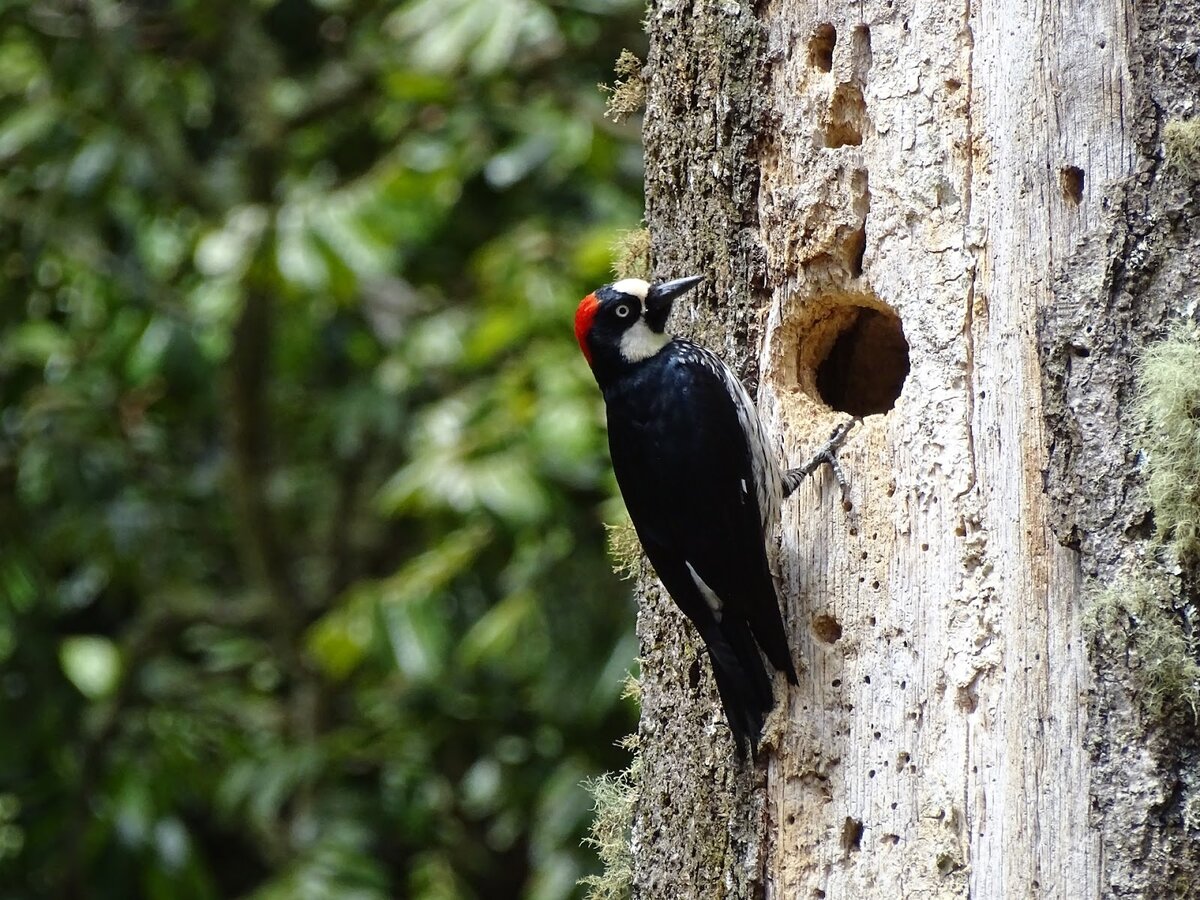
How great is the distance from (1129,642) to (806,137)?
3.39 feet

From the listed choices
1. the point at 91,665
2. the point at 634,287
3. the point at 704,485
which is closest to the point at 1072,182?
the point at 704,485

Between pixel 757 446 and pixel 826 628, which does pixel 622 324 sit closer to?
pixel 757 446

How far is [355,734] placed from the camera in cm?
538

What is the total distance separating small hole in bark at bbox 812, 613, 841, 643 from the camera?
8.43ft

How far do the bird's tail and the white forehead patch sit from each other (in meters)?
0.77

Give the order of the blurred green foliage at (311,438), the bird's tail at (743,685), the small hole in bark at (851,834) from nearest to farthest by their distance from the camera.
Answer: the small hole in bark at (851,834), the bird's tail at (743,685), the blurred green foliage at (311,438)

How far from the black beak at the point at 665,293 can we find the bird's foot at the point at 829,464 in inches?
15.6

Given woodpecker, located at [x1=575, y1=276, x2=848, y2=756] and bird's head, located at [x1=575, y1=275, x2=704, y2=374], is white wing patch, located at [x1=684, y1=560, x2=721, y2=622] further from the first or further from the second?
bird's head, located at [x1=575, y1=275, x2=704, y2=374]

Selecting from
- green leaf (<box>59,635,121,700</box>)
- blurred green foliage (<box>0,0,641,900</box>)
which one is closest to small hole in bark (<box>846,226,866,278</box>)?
blurred green foliage (<box>0,0,641,900</box>)

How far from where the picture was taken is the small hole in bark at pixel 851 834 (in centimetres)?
244

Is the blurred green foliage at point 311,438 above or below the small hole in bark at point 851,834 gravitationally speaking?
above

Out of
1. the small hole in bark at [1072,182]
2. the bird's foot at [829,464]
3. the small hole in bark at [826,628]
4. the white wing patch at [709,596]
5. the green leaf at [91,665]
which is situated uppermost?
the green leaf at [91,665]

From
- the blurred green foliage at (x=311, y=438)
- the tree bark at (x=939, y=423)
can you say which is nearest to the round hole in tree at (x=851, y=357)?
the tree bark at (x=939, y=423)

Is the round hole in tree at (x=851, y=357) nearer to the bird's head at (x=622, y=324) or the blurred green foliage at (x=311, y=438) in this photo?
the bird's head at (x=622, y=324)
